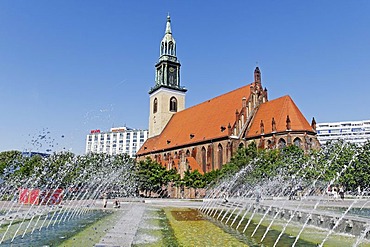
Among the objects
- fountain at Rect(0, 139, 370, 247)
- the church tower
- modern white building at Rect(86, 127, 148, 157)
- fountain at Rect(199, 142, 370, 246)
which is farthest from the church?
modern white building at Rect(86, 127, 148, 157)

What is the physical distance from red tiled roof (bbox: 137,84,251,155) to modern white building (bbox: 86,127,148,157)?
85.6m

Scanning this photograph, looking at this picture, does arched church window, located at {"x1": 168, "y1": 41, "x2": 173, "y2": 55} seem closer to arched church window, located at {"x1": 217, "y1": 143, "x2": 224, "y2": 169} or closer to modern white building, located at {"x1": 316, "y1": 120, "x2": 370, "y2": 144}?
arched church window, located at {"x1": 217, "y1": 143, "x2": 224, "y2": 169}

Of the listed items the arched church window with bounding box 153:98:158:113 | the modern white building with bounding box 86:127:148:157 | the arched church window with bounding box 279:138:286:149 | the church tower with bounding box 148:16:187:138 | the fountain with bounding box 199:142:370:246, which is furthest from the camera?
the modern white building with bounding box 86:127:148:157

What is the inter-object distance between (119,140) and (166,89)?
323 ft

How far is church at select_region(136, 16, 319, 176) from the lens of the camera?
145ft

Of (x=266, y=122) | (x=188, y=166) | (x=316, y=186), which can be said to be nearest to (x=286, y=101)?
(x=266, y=122)

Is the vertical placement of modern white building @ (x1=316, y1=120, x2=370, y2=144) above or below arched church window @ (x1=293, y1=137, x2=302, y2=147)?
above

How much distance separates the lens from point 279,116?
4519 centimetres

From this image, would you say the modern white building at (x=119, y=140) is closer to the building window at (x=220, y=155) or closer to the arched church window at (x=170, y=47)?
the arched church window at (x=170, y=47)

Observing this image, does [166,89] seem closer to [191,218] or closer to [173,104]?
[173,104]

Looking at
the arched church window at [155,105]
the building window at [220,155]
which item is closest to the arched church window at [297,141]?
the building window at [220,155]

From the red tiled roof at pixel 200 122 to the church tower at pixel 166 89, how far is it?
168 cm

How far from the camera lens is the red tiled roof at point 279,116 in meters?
43.8

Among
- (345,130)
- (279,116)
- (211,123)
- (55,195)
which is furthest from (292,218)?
(345,130)
